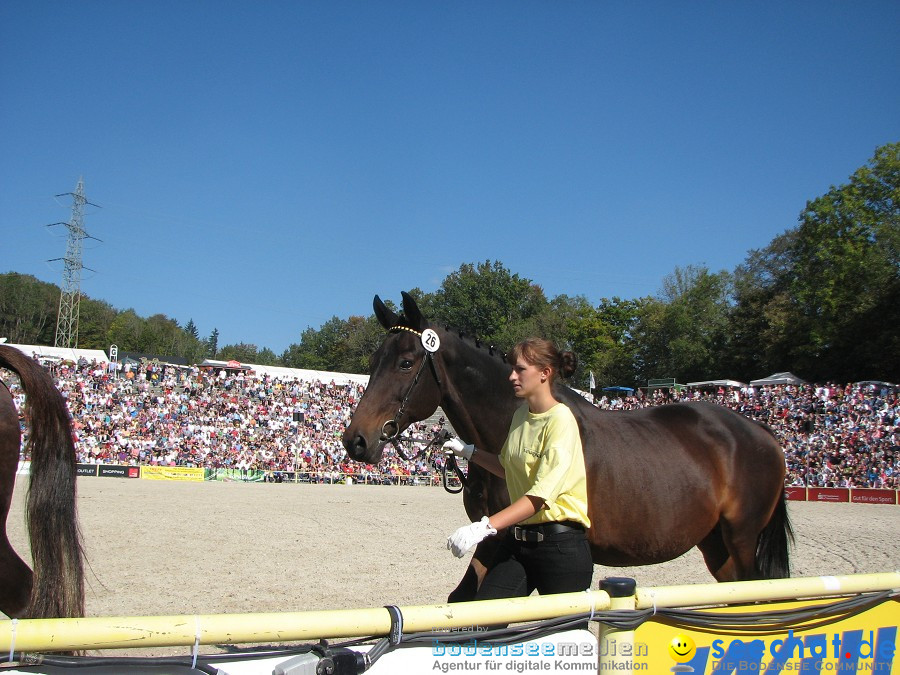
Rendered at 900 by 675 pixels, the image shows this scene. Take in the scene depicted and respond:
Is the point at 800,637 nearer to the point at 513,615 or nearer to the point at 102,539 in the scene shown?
the point at 513,615

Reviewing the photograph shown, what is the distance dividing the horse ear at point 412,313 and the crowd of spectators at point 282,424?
65.5 ft

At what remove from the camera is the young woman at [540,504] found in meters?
2.66

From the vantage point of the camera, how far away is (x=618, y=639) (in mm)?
2236

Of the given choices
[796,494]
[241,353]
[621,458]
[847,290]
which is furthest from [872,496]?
[241,353]

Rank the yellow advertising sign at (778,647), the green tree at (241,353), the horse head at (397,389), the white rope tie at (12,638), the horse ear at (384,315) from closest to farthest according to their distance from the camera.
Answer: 1. the white rope tie at (12,638)
2. the yellow advertising sign at (778,647)
3. the horse head at (397,389)
4. the horse ear at (384,315)
5. the green tree at (241,353)

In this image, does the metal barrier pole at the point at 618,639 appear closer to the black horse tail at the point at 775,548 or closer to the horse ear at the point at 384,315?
the horse ear at the point at 384,315

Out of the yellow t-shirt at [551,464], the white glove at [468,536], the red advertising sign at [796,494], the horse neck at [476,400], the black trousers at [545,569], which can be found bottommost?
the red advertising sign at [796,494]

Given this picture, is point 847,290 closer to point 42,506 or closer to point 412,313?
point 412,313

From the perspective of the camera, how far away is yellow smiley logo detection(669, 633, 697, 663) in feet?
7.78

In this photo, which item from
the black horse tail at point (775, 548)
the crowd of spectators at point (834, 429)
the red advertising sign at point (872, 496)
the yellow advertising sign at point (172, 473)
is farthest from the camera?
the yellow advertising sign at point (172, 473)

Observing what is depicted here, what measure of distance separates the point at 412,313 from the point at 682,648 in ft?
7.83

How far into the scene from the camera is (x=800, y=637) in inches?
106

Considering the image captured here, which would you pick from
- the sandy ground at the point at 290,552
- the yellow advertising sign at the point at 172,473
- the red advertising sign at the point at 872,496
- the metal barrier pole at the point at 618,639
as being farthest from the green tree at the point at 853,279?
the metal barrier pole at the point at 618,639

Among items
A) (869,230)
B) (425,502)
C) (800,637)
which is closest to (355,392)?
(425,502)
